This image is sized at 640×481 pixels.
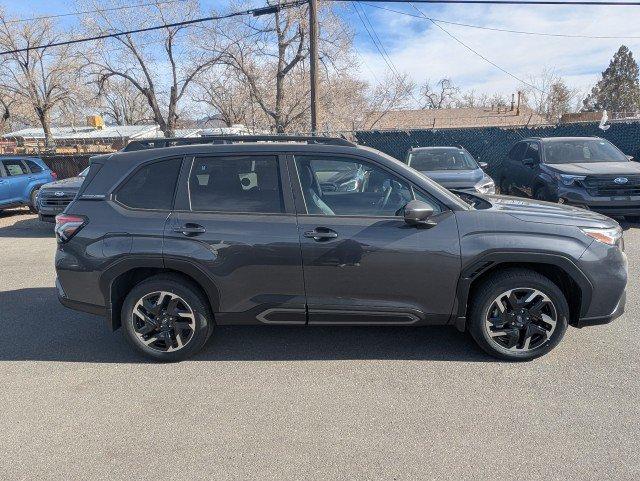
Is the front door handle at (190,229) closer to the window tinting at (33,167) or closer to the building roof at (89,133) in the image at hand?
the window tinting at (33,167)

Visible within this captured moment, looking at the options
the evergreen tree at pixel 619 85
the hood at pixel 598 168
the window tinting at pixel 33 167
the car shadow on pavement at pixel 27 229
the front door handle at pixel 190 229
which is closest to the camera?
the front door handle at pixel 190 229

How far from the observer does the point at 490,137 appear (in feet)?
48.3

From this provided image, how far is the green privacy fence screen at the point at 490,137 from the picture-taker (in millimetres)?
13500

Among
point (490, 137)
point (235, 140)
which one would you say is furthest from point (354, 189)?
point (490, 137)

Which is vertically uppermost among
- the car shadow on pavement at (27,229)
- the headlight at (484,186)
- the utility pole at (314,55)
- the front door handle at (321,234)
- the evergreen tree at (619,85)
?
the evergreen tree at (619,85)

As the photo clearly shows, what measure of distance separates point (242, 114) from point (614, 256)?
1365 inches

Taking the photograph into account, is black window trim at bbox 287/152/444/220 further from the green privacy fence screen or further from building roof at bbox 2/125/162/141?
building roof at bbox 2/125/162/141

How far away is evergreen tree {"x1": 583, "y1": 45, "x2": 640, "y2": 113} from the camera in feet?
200

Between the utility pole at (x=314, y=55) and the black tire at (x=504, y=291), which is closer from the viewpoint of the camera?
the black tire at (x=504, y=291)

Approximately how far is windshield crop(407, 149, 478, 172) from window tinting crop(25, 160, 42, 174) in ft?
32.0

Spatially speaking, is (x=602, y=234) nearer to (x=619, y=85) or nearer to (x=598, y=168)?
(x=598, y=168)

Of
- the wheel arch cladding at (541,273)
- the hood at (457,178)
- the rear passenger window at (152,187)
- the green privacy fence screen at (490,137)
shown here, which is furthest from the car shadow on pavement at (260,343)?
the green privacy fence screen at (490,137)

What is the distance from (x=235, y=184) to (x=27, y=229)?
8.96m

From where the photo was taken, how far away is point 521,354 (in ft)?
11.8
